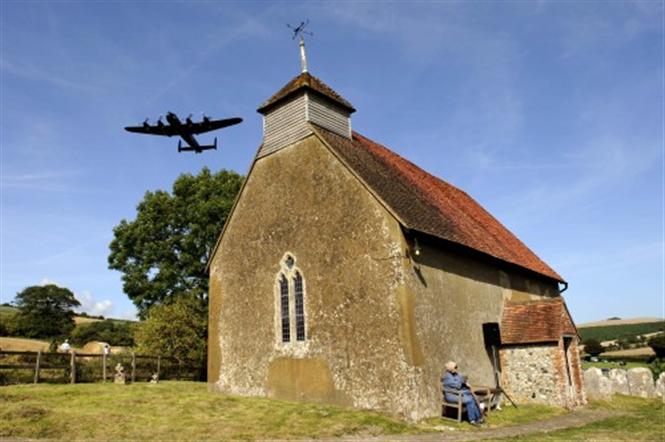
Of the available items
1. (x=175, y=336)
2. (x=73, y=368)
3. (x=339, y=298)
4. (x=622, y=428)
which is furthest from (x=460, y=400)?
(x=175, y=336)

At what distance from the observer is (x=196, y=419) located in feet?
45.6

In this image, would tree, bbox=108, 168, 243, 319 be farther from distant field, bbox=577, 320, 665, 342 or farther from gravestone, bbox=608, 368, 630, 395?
distant field, bbox=577, 320, 665, 342

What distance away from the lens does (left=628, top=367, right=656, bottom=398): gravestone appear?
79.1 feet

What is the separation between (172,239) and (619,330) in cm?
9021

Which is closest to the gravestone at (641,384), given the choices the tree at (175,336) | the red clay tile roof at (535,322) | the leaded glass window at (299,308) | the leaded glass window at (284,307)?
the red clay tile roof at (535,322)

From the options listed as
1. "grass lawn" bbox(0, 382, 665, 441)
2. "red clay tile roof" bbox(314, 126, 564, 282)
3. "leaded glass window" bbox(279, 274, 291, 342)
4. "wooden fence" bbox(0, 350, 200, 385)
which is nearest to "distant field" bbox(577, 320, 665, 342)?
"red clay tile roof" bbox(314, 126, 564, 282)

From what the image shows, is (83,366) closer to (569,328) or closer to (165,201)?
(165,201)

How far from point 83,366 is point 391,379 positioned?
15.5 meters

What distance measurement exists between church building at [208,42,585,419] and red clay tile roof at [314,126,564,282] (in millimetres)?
130

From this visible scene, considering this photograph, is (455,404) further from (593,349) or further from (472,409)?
(593,349)

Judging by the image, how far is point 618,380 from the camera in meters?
24.9

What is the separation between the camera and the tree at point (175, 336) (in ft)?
91.0

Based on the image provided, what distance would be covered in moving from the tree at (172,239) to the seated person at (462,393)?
22.1 meters

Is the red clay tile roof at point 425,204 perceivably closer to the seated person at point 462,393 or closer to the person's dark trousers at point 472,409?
the seated person at point 462,393
